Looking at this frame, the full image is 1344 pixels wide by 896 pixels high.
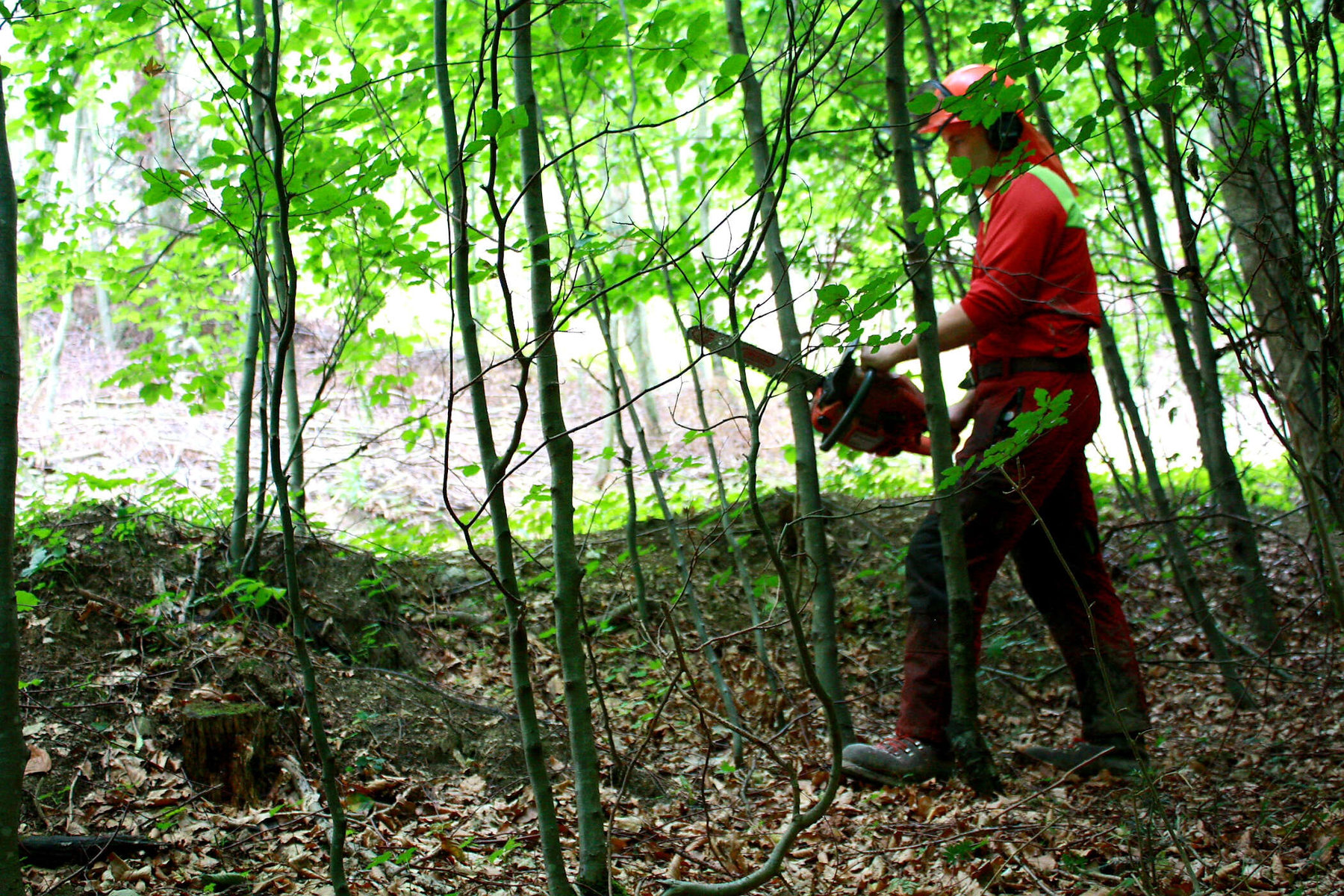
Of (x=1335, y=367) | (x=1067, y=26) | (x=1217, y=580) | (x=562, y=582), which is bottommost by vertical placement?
(x=1217, y=580)

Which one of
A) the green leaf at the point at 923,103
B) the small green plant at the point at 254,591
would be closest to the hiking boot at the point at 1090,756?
the green leaf at the point at 923,103

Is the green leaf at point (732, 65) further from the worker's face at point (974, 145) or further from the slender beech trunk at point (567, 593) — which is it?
the worker's face at point (974, 145)

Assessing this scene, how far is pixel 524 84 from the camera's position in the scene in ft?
6.55

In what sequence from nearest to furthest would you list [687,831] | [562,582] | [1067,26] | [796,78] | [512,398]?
[796,78], [562,582], [1067,26], [687,831], [512,398]

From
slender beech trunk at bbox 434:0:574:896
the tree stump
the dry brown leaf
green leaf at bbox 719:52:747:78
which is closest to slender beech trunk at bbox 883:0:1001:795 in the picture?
green leaf at bbox 719:52:747:78

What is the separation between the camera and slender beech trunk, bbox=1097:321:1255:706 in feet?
11.7

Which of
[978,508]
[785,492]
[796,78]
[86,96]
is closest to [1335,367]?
[978,508]

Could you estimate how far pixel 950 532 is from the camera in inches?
108

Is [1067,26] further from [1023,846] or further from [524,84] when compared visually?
[1023,846]

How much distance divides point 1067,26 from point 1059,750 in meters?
2.38

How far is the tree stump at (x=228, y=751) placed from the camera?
2.69 m

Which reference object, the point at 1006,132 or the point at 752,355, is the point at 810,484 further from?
the point at 1006,132

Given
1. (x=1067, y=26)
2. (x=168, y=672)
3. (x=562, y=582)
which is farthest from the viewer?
(x=168, y=672)

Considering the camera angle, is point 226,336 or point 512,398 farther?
point 512,398
